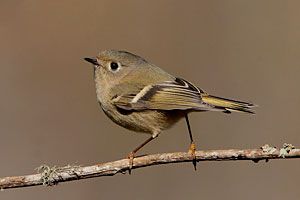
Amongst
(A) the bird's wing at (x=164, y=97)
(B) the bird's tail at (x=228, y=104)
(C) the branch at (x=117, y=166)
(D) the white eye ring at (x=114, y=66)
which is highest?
(D) the white eye ring at (x=114, y=66)

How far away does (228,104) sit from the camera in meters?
2.86

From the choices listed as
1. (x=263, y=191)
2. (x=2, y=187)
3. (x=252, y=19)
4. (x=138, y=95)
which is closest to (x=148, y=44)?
(x=252, y=19)

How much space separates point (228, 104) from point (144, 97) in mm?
433

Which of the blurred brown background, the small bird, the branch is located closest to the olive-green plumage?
the small bird

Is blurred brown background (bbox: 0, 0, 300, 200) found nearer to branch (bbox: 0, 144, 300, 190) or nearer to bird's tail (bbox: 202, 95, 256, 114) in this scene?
bird's tail (bbox: 202, 95, 256, 114)

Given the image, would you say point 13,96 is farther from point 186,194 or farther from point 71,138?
point 186,194

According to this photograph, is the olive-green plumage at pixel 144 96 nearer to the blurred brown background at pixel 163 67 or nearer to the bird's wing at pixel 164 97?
the bird's wing at pixel 164 97

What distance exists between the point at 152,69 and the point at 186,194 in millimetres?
1091

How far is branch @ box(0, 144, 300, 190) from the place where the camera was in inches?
93.0

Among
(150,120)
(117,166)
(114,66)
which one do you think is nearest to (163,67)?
(114,66)

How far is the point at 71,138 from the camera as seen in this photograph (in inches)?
179

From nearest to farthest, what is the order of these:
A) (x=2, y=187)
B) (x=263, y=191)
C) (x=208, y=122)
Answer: (x=2, y=187) → (x=263, y=191) → (x=208, y=122)

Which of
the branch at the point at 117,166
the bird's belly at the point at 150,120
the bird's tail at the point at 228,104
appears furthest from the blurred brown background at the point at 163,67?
the branch at the point at 117,166

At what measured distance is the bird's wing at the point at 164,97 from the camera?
9.78 ft
